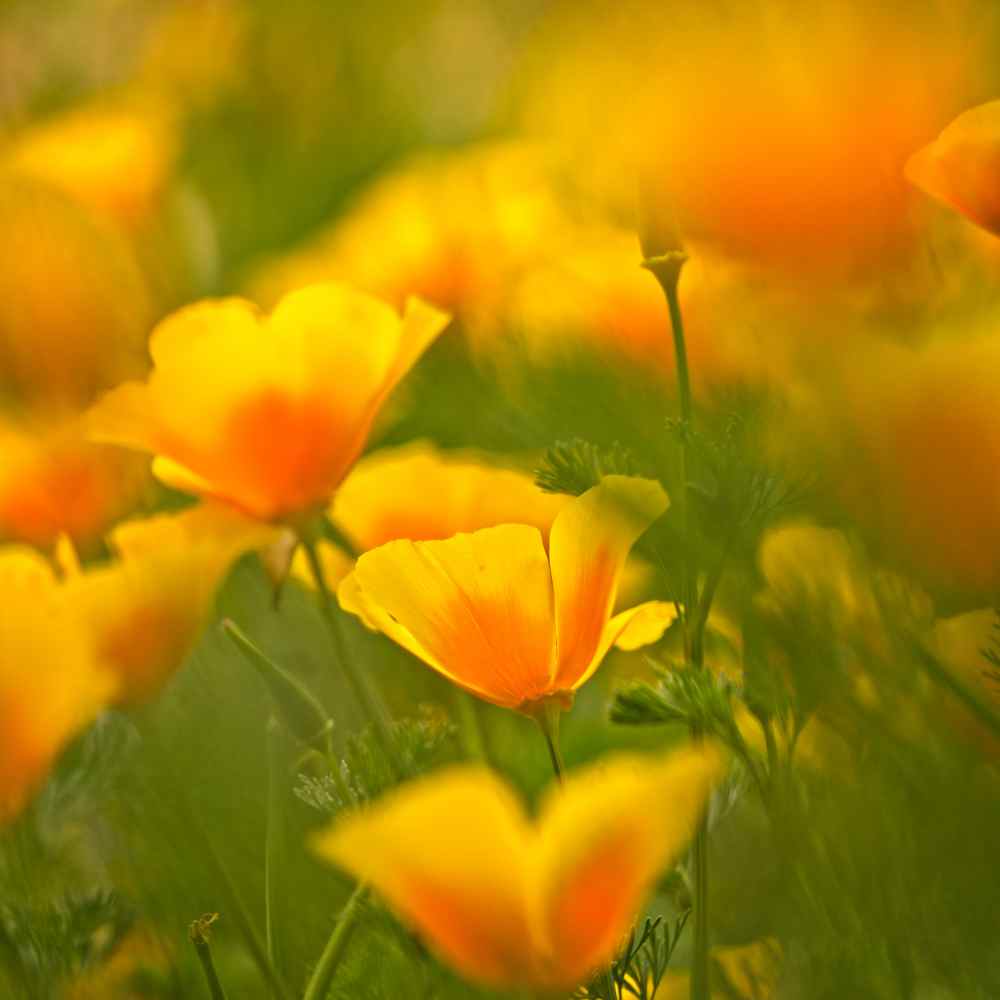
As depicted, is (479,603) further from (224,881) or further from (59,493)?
(59,493)

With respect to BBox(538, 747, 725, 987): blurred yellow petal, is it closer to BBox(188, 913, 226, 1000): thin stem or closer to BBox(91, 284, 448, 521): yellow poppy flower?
BBox(188, 913, 226, 1000): thin stem

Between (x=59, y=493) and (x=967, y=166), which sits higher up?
(x=967, y=166)

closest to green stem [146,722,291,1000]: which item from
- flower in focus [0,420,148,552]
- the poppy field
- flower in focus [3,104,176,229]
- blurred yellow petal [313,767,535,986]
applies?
the poppy field

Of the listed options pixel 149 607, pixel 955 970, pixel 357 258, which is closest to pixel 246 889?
pixel 149 607

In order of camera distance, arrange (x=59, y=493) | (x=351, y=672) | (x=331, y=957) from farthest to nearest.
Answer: (x=59, y=493) → (x=351, y=672) → (x=331, y=957)

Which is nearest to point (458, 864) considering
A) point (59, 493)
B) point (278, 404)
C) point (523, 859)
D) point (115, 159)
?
point (523, 859)

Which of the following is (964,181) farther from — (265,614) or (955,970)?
(265,614)

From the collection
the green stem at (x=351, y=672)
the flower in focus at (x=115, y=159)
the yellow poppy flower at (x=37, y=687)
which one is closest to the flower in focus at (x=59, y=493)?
the green stem at (x=351, y=672)
